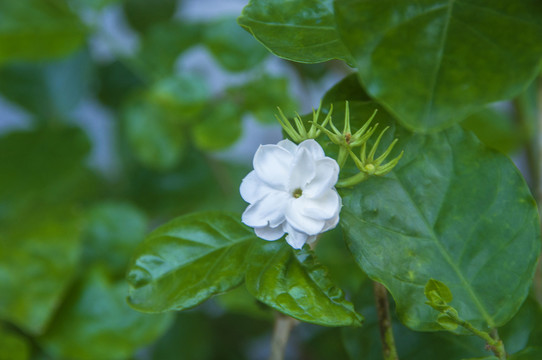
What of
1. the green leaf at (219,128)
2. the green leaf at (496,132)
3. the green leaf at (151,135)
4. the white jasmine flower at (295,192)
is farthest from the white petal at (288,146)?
the green leaf at (496,132)

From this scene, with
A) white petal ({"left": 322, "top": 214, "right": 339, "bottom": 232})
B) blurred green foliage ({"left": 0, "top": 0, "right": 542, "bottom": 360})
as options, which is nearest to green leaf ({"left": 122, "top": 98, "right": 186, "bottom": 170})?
blurred green foliage ({"left": 0, "top": 0, "right": 542, "bottom": 360})

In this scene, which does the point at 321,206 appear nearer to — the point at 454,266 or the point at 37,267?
the point at 454,266

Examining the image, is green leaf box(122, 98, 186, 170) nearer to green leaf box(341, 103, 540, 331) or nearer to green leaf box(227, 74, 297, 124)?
green leaf box(227, 74, 297, 124)

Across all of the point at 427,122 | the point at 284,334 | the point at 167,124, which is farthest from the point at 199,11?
the point at 427,122

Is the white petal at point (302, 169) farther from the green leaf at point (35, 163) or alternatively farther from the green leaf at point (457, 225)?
the green leaf at point (35, 163)

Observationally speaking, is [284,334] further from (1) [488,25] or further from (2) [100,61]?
(2) [100,61]

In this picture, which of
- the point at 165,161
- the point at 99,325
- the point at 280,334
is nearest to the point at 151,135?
the point at 165,161

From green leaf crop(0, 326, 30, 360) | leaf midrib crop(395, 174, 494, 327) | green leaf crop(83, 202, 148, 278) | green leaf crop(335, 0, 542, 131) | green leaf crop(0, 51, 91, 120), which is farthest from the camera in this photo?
green leaf crop(0, 51, 91, 120)
